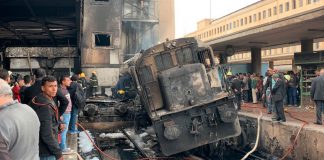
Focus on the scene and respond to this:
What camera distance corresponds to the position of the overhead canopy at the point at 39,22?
16.4 m

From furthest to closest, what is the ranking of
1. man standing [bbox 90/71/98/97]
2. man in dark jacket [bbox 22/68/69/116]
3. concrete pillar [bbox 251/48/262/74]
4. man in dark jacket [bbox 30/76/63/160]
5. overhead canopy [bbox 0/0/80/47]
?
1. concrete pillar [bbox 251/48/262/74]
2. man standing [bbox 90/71/98/97]
3. overhead canopy [bbox 0/0/80/47]
4. man in dark jacket [bbox 22/68/69/116]
5. man in dark jacket [bbox 30/76/63/160]

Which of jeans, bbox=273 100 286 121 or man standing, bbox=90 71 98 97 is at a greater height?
man standing, bbox=90 71 98 97

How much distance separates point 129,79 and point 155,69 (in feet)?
17.0

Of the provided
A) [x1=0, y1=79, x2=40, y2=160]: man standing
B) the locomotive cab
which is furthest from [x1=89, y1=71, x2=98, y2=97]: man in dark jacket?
[x1=0, y1=79, x2=40, y2=160]: man standing

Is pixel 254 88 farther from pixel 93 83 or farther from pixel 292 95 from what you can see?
pixel 93 83

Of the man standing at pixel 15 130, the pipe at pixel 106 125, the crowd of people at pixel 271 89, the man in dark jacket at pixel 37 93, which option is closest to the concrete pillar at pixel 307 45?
the crowd of people at pixel 271 89

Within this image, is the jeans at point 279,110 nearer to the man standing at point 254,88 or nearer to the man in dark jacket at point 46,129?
the man standing at point 254,88

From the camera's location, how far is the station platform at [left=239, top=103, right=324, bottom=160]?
9.68m

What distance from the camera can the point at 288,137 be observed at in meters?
10.8

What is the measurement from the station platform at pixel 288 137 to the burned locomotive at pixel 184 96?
174 cm

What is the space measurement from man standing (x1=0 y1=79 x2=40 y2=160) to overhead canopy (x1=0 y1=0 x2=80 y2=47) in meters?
12.4

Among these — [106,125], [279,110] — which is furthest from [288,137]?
[106,125]

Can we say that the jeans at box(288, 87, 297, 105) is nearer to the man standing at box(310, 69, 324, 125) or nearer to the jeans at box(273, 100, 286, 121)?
the jeans at box(273, 100, 286, 121)

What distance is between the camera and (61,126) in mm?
5938
